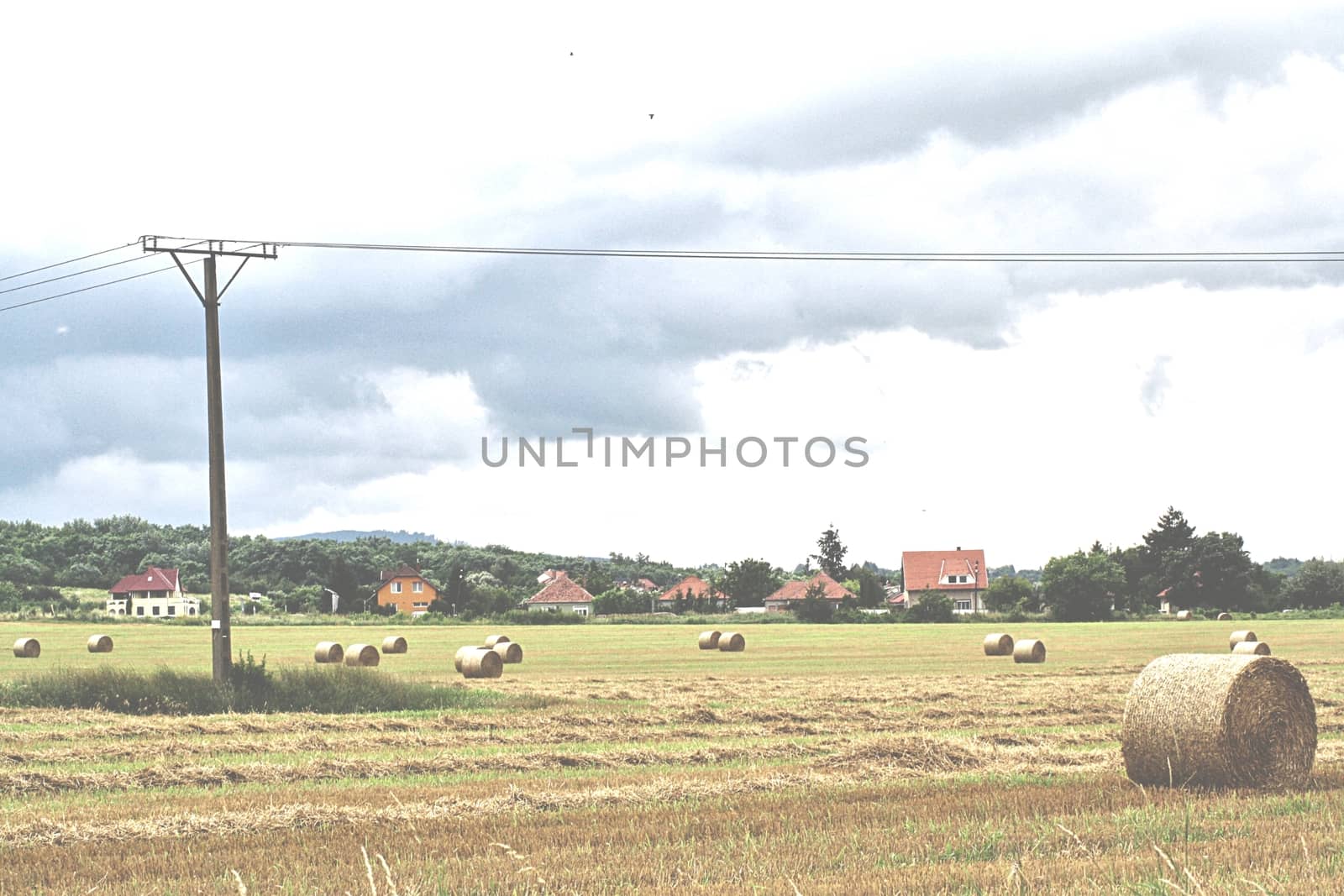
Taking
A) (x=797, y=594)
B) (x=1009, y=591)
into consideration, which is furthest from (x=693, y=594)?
(x=1009, y=591)

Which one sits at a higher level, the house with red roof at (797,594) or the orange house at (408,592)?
the orange house at (408,592)

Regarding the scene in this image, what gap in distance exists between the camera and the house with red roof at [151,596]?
145 meters

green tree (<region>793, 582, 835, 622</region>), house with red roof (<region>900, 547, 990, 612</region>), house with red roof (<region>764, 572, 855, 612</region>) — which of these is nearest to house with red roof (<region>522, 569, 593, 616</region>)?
house with red roof (<region>764, 572, 855, 612</region>)

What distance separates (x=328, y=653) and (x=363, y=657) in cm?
106

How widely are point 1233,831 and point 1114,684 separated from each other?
20.8 metres

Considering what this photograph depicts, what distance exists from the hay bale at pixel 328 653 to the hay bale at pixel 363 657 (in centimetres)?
31

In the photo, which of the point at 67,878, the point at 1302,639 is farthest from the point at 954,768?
the point at 1302,639

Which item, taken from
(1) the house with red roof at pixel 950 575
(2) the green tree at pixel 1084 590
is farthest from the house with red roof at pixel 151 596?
(2) the green tree at pixel 1084 590

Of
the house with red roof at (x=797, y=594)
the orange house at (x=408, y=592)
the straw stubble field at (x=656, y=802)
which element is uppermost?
the straw stubble field at (x=656, y=802)

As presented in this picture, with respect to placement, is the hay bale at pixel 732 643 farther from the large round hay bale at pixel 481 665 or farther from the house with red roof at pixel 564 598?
the house with red roof at pixel 564 598

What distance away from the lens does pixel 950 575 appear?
144 meters

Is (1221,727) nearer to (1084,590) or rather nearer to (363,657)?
(363,657)

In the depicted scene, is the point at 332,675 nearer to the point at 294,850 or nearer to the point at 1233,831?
the point at 294,850

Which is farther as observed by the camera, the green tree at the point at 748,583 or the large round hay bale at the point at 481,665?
the green tree at the point at 748,583
